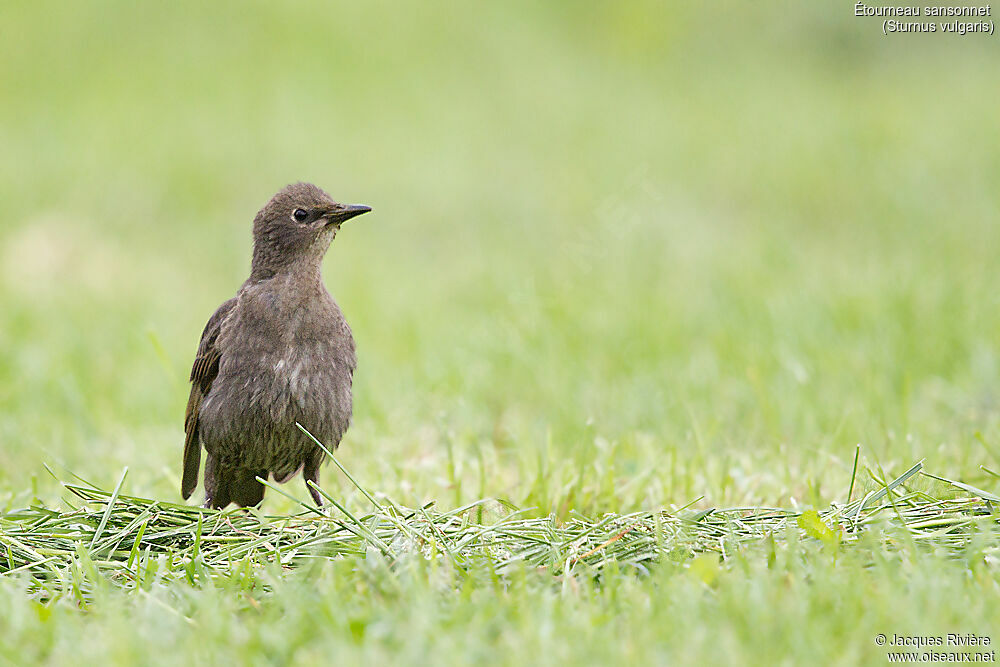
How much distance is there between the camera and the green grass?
108 inches

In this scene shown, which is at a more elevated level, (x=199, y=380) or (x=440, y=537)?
(x=199, y=380)

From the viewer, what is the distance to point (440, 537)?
3246 mm

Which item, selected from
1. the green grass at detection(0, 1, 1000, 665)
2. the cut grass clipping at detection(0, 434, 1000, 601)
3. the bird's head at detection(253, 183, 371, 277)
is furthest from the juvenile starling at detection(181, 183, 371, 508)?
the cut grass clipping at detection(0, 434, 1000, 601)

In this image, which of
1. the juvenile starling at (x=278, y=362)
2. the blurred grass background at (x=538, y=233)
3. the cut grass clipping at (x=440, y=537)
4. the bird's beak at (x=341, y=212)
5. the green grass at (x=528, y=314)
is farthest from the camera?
the blurred grass background at (x=538, y=233)

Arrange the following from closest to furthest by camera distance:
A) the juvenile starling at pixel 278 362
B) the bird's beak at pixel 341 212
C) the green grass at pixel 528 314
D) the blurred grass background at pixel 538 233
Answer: the green grass at pixel 528 314 < the juvenile starling at pixel 278 362 < the bird's beak at pixel 341 212 < the blurred grass background at pixel 538 233

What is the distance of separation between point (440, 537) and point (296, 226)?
156cm

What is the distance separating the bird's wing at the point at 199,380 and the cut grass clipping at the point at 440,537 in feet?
2.51

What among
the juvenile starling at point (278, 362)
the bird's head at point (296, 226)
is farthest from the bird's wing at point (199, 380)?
the bird's head at point (296, 226)

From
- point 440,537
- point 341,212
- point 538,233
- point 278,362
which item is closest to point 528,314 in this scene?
point 341,212

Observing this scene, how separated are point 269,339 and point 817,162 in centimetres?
1010

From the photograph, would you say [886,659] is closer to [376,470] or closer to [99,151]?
[376,470]

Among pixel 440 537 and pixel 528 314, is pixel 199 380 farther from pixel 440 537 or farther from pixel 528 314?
pixel 528 314

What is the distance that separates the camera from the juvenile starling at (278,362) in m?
4.08

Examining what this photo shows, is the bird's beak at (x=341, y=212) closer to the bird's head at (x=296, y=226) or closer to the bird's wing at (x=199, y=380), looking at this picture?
the bird's head at (x=296, y=226)
